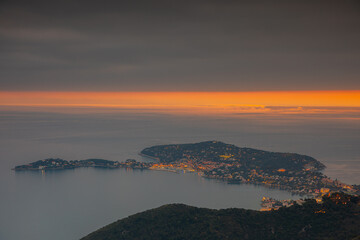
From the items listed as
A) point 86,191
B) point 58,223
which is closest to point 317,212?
point 58,223

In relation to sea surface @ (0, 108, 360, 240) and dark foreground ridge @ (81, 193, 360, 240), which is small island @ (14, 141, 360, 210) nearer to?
sea surface @ (0, 108, 360, 240)

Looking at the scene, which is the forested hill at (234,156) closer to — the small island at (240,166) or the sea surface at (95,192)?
the small island at (240,166)

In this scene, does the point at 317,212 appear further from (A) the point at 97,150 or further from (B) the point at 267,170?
(A) the point at 97,150

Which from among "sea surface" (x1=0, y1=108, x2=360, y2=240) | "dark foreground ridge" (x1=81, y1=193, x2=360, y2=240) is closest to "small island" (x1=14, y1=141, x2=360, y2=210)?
"sea surface" (x1=0, y1=108, x2=360, y2=240)

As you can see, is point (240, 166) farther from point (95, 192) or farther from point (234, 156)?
point (95, 192)

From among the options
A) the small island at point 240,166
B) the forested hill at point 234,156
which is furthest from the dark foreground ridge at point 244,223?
the forested hill at point 234,156

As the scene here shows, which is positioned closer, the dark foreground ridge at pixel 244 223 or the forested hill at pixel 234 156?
the dark foreground ridge at pixel 244 223

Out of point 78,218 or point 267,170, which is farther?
point 267,170
